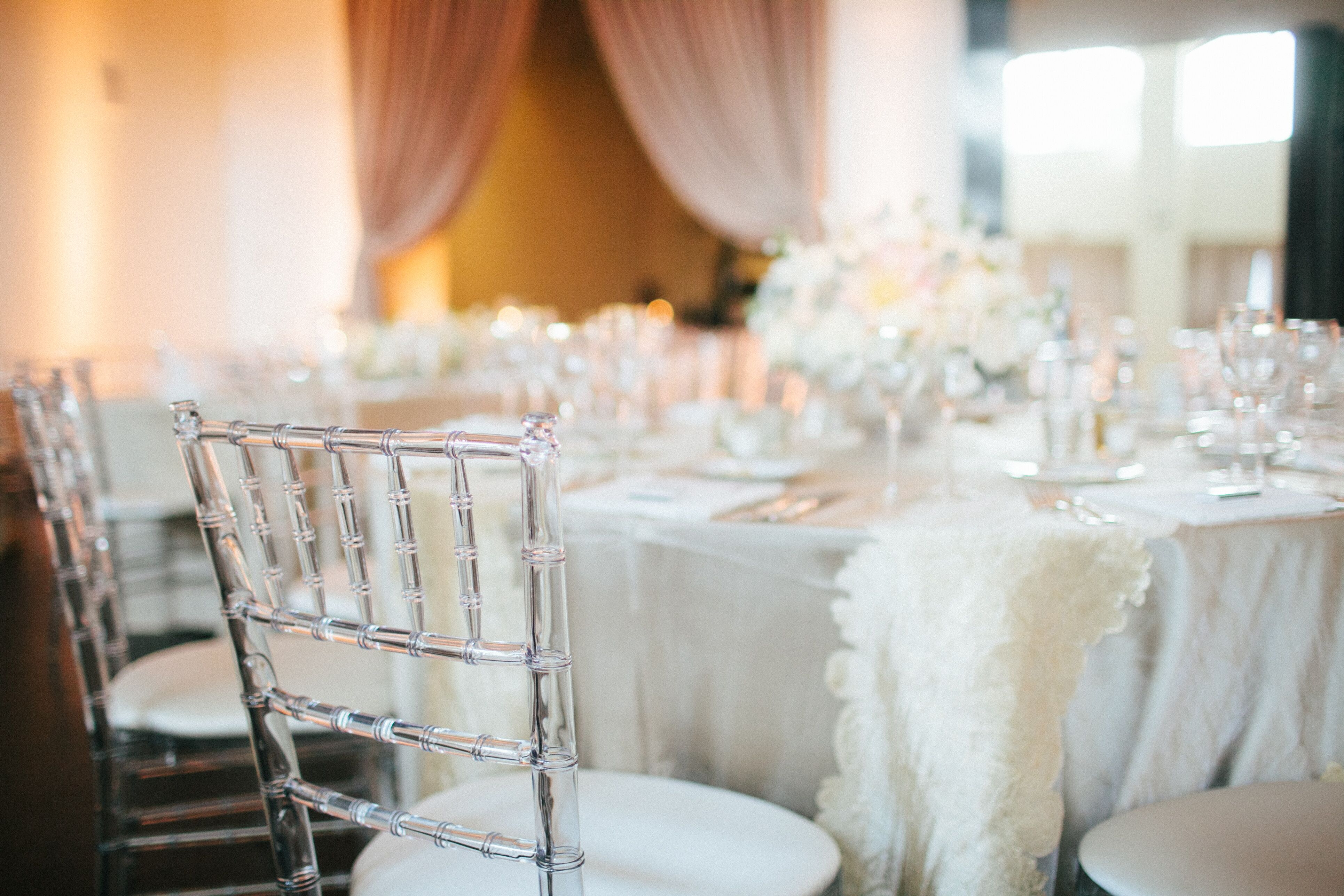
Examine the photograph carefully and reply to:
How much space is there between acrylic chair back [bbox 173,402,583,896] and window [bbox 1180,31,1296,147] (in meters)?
5.05

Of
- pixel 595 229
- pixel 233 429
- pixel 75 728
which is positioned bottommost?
pixel 75 728

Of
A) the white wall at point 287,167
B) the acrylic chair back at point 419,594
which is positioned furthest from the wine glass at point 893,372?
the white wall at point 287,167

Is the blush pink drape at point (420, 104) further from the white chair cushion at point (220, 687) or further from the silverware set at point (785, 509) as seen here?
the silverware set at point (785, 509)

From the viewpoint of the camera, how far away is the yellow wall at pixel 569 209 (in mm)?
7836

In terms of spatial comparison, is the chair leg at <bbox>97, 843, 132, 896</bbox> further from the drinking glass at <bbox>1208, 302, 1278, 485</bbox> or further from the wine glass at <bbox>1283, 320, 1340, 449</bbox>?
the wine glass at <bbox>1283, 320, 1340, 449</bbox>

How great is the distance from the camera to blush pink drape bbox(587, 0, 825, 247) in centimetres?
470

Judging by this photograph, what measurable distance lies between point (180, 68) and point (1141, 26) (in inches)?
220

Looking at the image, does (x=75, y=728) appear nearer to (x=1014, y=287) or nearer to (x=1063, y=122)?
(x=1014, y=287)

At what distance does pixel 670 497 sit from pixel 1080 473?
1.98ft

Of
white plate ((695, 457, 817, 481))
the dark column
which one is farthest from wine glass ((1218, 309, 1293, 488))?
the dark column

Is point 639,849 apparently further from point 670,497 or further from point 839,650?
point 670,497

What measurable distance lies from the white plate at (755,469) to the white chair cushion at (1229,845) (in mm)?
676

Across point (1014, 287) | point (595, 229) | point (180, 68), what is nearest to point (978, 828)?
point (1014, 287)

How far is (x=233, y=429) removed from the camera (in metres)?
0.94
